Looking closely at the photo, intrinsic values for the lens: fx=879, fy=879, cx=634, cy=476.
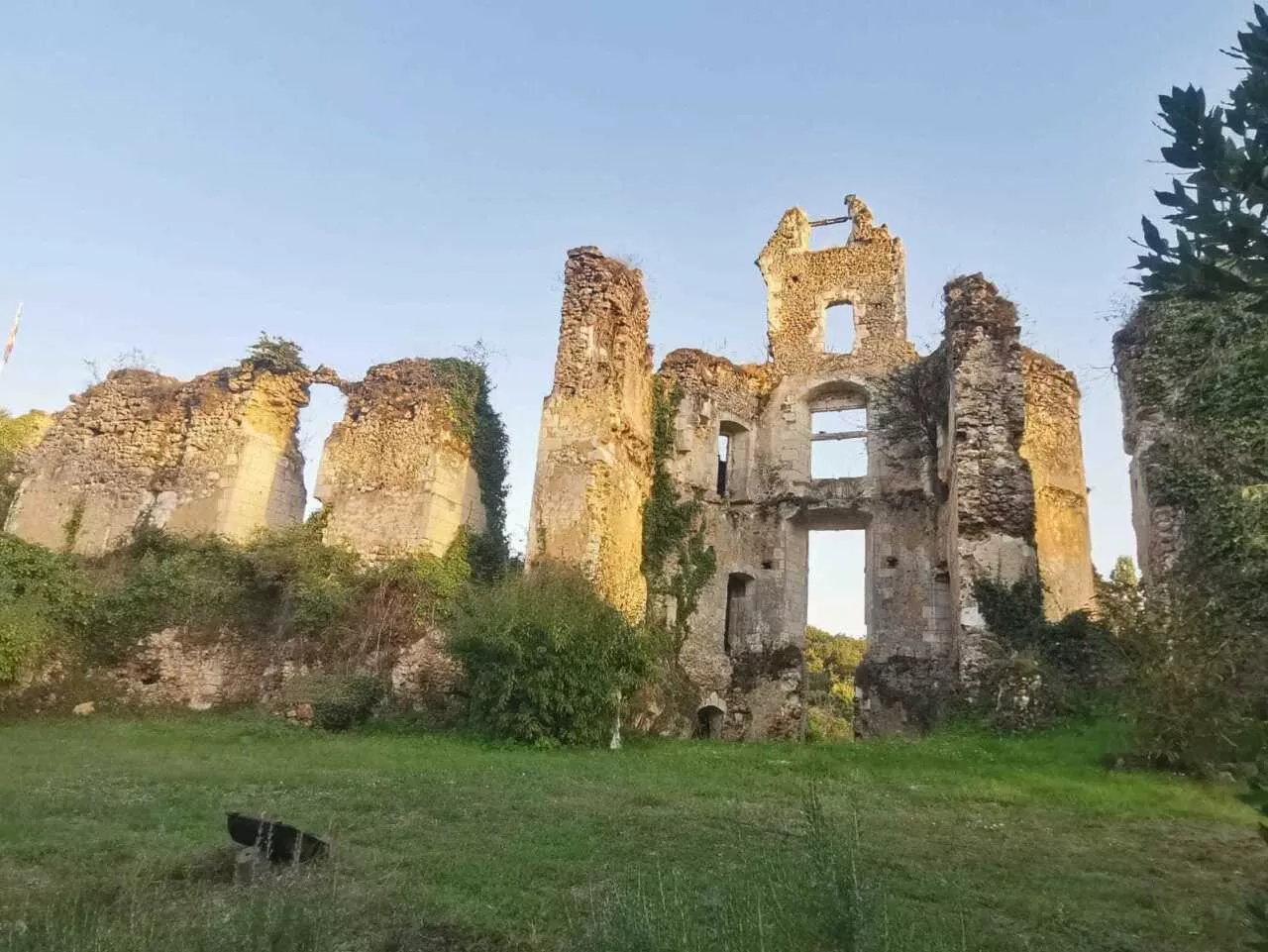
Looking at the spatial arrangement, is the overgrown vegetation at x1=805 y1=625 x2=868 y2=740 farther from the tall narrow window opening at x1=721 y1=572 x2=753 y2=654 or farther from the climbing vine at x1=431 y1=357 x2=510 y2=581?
the climbing vine at x1=431 y1=357 x2=510 y2=581

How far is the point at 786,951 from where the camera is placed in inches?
136

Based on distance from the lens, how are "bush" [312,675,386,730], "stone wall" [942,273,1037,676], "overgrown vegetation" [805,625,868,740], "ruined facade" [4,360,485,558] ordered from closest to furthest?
"bush" [312,675,386,730]
"stone wall" [942,273,1037,676]
"ruined facade" [4,360,485,558]
"overgrown vegetation" [805,625,868,740]

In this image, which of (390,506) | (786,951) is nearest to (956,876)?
(786,951)

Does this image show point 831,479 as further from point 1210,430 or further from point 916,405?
point 1210,430

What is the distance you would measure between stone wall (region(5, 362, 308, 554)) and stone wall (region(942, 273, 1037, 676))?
43.8 feet

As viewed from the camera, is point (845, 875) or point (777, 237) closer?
point (845, 875)

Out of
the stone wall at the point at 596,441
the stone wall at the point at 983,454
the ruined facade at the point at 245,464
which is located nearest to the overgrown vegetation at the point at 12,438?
the ruined facade at the point at 245,464

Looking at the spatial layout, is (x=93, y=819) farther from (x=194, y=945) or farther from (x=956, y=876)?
(x=956, y=876)

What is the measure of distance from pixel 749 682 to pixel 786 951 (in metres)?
15.1

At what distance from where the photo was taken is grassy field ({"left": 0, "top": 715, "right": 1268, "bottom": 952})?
12.3ft

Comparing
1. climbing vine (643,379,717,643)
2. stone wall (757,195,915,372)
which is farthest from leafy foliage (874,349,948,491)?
climbing vine (643,379,717,643)

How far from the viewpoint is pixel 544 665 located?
475 inches

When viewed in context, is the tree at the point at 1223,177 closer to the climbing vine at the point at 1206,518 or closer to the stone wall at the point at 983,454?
the climbing vine at the point at 1206,518

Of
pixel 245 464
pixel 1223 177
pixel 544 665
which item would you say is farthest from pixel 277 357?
pixel 1223 177
